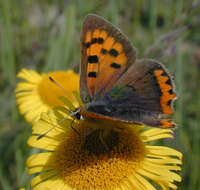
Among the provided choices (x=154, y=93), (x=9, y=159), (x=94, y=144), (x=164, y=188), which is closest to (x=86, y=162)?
(x=94, y=144)

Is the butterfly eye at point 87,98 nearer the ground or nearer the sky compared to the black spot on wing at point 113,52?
nearer the ground

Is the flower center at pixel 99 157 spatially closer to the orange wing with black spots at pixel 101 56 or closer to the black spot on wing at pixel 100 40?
the orange wing with black spots at pixel 101 56

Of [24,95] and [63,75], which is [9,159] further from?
[63,75]

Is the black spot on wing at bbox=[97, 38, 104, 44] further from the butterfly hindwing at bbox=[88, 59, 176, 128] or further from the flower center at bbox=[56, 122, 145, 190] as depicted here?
the flower center at bbox=[56, 122, 145, 190]

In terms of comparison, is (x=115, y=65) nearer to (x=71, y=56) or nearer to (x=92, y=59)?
(x=92, y=59)

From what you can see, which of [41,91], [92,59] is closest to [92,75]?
[92,59]

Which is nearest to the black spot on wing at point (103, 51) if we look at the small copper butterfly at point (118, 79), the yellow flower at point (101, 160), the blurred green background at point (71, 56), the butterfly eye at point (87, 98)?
the small copper butterfly at point (118, 79)
